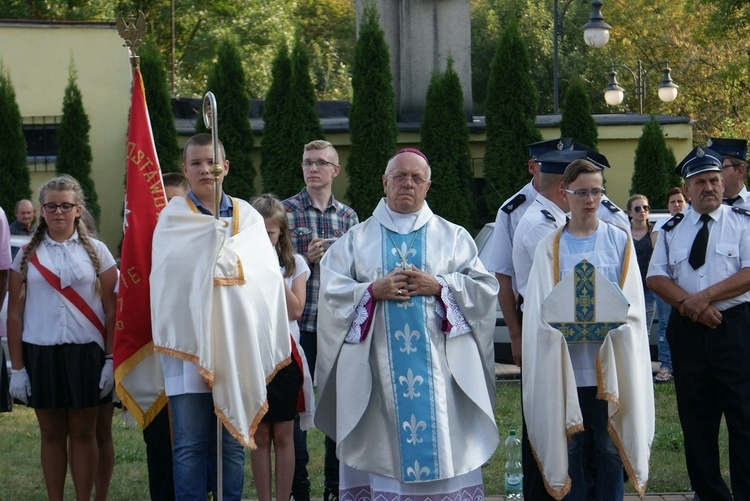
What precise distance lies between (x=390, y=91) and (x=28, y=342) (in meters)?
12.2

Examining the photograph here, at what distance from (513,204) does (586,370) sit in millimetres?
1254

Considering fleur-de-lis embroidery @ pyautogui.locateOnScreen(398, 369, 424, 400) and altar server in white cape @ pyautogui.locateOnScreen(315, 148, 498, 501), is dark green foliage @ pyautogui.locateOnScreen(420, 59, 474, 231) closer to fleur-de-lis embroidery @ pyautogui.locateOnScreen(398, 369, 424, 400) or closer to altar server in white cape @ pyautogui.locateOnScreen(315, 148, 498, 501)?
altar server in white cape @ pyautogui.locateOnScreen(315, 148, 498, 501)

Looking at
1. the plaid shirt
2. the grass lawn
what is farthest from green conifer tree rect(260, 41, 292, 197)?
the plaid shirt

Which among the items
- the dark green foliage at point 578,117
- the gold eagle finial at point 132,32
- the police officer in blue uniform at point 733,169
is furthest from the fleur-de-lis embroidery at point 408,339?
the dark green foliage at point 578,117

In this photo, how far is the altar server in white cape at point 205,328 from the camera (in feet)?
19.5

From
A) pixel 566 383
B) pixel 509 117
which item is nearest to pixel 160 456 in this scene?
pixel 566 383

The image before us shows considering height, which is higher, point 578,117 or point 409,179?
point 578,117

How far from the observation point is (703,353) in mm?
7043

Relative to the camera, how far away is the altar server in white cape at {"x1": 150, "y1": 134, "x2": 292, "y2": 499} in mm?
5938

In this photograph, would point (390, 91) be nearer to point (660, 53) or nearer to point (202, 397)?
point (202, 397)

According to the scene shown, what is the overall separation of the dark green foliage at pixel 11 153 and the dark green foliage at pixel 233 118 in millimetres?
2774

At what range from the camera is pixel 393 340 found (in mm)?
6195

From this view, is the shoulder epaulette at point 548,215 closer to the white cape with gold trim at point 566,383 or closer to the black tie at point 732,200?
the white cape with gold trim at point 566,383

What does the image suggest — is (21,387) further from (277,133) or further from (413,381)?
(277,133)
